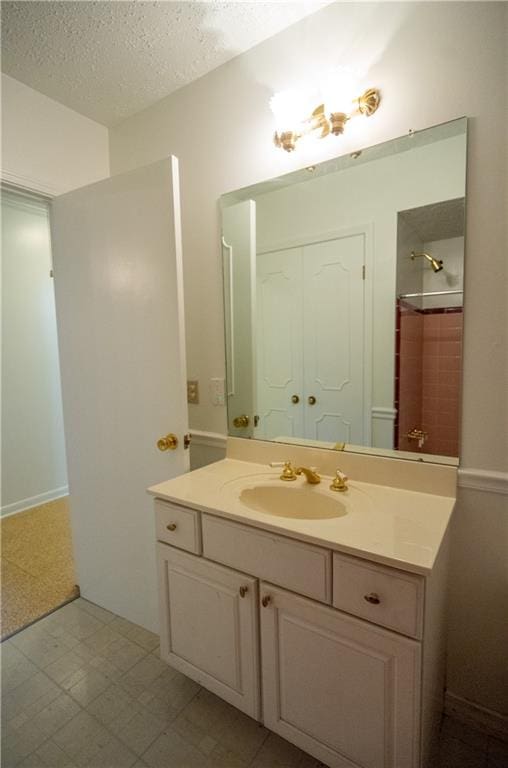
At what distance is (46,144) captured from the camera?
1704 mm

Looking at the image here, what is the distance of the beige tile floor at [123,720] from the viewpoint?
112 cm

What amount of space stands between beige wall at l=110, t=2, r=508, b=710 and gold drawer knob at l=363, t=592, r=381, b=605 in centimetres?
51

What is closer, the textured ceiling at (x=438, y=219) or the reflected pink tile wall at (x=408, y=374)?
the textured ceiling at (x=438, y=219)

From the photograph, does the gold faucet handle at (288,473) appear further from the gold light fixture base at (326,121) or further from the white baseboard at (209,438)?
the gold light fixture base at (326,121)

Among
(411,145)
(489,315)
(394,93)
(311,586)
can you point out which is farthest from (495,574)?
(394,93)

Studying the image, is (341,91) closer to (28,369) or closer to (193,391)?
(193,391)

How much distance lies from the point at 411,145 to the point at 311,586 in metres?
1.41

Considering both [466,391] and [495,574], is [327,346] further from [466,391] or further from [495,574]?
[495,574]

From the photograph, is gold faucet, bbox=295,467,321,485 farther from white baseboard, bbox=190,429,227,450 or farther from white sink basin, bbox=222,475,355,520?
white baseboard, bbox=190,429,227,450

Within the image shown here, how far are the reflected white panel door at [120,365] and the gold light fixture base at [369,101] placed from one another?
0.70m

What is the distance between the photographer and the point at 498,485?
3.62 feet

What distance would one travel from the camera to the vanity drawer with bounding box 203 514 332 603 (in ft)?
3.05

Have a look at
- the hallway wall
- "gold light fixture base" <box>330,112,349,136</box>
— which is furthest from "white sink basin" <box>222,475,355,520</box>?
the hallway wall

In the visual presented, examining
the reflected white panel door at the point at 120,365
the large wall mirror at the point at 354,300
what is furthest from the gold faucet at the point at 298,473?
the reflected white panel door at the point at 120,365
